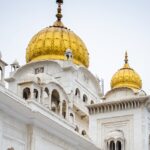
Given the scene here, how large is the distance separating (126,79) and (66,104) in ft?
17.3

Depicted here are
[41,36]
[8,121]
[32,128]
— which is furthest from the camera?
[41,36]

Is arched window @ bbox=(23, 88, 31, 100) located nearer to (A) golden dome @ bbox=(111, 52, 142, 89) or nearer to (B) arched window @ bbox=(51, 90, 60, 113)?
(B) arched window @ bbox=(51, 90, 60, 113)

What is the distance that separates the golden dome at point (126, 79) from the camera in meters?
29.7

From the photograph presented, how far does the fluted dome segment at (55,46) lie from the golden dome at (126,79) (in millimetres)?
3004

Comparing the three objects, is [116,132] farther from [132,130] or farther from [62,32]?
[62,32]

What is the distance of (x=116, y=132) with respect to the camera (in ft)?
90.0

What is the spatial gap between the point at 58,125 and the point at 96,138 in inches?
247

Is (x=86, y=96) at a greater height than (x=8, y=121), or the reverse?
(x=86, y=96)

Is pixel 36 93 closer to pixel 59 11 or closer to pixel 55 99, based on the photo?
pixel 55 99

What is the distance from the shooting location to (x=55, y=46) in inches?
1248

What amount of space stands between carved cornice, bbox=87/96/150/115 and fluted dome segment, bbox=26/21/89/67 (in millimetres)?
4402

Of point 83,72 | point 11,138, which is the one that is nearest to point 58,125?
point 11,138

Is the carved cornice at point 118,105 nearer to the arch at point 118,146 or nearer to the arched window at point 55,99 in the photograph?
the arch at point 118,146

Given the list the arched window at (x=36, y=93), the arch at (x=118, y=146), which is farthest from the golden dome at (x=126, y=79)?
the arched window at (x=36, y=93)
